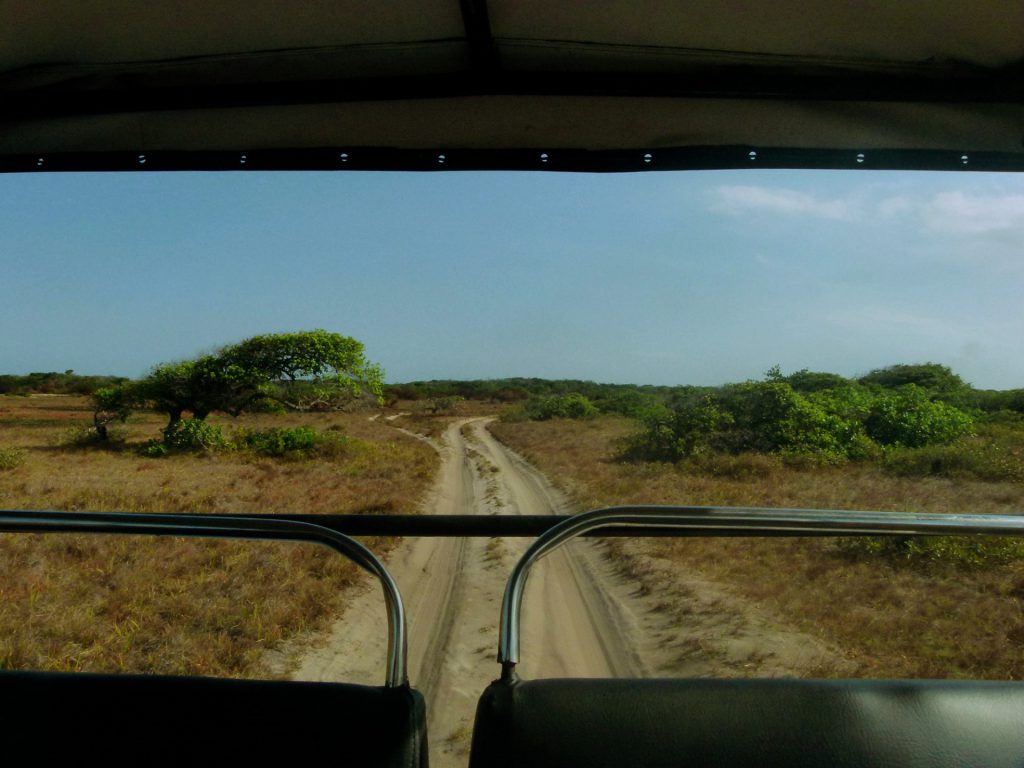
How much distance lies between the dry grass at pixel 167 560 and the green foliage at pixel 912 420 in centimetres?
181

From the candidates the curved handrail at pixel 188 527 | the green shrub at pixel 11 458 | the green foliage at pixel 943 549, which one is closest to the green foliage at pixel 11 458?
the green shrub at pixel 11 458

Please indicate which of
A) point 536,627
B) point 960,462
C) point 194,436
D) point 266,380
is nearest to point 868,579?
point 960,462

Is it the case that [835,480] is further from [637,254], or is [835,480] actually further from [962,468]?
[637,254]

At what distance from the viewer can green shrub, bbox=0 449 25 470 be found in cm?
237

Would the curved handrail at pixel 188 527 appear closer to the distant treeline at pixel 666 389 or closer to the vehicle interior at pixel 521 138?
the vehicle interior at pixel 521 138

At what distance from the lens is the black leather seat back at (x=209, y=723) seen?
33.5 inches

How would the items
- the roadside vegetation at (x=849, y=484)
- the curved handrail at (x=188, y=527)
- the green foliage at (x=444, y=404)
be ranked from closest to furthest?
the curved handrail at (x=188, y=527) < the roadside vegetation at (x=849, y=484) < the green foliage at (x=444, y=404)

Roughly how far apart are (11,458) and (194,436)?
0.58 metres

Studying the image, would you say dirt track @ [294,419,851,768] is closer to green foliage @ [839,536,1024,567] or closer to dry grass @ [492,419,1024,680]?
dry grass @ [492,419,1024,680]

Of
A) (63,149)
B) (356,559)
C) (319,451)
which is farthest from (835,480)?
(63,149)

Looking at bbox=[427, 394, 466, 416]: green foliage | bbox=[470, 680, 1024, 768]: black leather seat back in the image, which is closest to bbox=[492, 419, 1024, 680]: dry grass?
bbox=[427, 394, 466, 416]: green foliage

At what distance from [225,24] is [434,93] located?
382mm

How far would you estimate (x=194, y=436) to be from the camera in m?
2.80

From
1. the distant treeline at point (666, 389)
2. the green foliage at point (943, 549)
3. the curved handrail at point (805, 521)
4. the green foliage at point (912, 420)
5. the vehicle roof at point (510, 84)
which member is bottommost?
the green foliage at point (943, 549)
